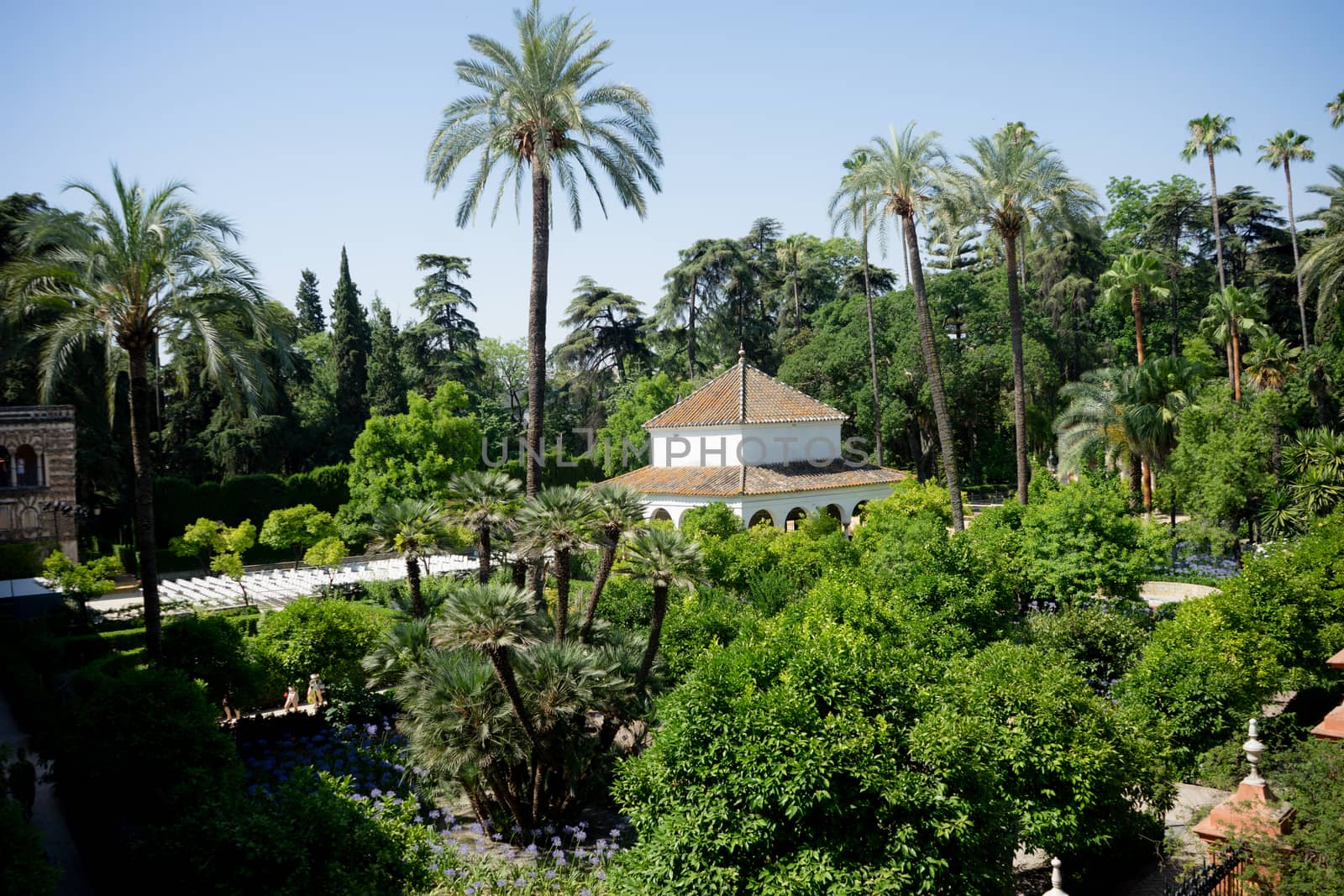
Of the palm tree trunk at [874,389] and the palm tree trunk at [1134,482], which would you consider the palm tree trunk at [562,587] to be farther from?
the palm tree trunk at [874,389]

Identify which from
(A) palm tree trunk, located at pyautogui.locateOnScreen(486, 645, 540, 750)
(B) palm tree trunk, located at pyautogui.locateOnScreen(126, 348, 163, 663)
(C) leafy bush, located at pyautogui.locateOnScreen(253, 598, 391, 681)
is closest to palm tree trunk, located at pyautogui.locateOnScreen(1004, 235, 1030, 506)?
(C) leafy bush, located at pyautogui.locateOnScreen(253, 598, 391, 681)

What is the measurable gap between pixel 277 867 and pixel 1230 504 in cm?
2809

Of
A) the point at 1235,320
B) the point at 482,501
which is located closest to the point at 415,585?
the point at 482,501

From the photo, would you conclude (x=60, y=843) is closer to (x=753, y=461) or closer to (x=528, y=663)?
(x=528, y=663)

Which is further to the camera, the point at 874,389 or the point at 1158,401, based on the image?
the point at 874,389

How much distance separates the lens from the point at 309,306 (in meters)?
65.7

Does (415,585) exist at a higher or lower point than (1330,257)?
lower

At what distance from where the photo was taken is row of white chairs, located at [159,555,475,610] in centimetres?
2788

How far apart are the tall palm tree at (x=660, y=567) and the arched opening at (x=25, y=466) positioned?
28923mm

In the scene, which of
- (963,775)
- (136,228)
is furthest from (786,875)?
(136,228)

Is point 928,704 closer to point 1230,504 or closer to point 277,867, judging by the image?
point 277,867

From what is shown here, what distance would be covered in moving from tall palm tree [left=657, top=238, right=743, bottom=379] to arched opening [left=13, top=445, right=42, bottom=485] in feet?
102

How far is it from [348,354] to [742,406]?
2700cm

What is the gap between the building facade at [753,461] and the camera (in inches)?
1160
